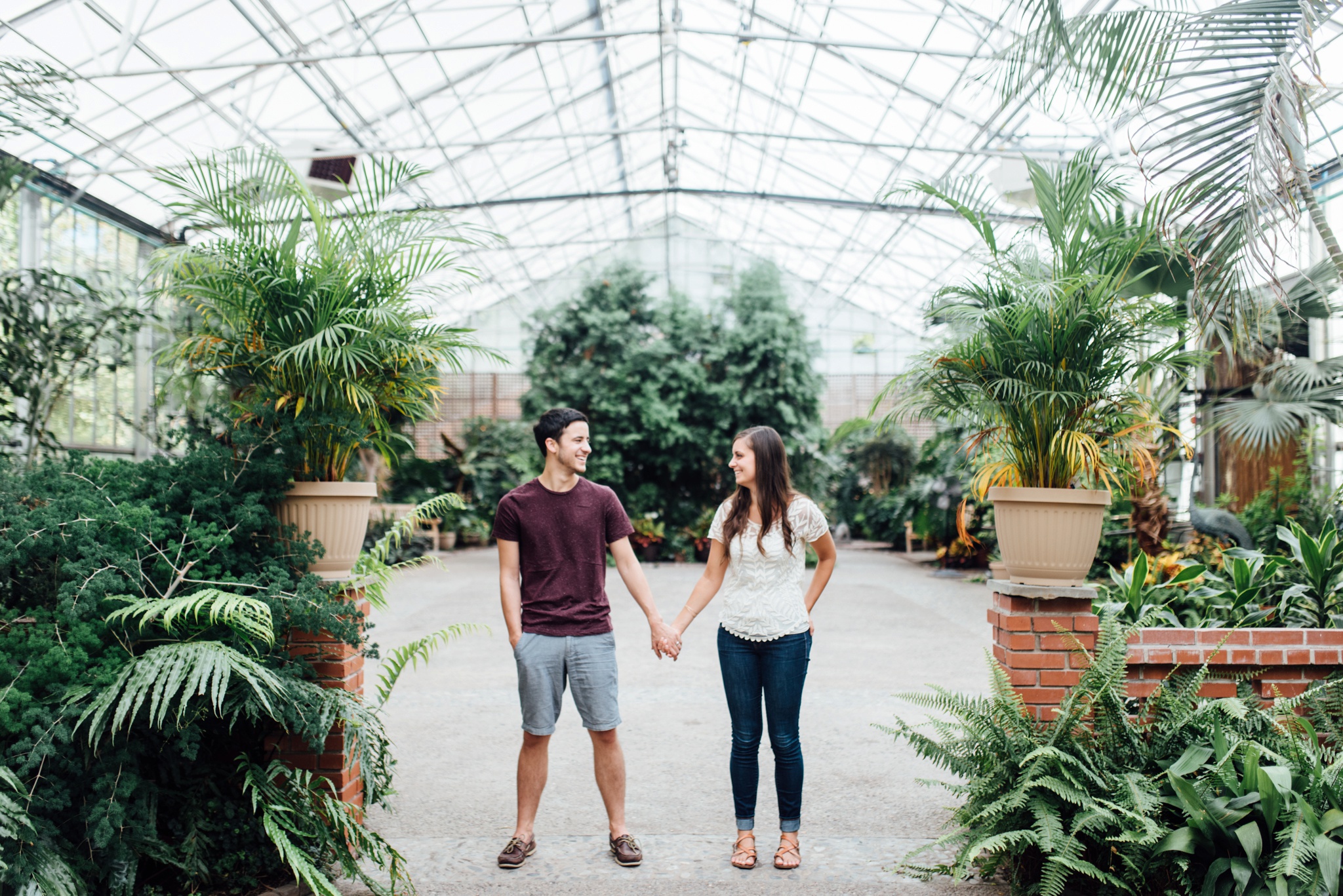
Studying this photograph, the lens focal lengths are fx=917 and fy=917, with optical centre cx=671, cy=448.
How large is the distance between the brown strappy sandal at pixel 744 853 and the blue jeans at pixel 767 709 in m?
0.03

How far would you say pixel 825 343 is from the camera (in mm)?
21500

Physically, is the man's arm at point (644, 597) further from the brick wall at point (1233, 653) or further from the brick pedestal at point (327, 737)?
the brick wall at point (1233, 653)

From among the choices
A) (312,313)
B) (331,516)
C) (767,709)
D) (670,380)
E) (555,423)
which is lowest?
(767,709)

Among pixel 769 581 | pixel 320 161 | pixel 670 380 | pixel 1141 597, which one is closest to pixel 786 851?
pixel 769 581

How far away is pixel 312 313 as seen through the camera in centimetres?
303

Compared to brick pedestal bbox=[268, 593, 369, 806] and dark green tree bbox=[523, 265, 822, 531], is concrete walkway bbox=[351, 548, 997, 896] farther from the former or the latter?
dark green tree bbox=[523, 265, 822, 531]

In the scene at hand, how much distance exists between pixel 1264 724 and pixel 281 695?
115 inches

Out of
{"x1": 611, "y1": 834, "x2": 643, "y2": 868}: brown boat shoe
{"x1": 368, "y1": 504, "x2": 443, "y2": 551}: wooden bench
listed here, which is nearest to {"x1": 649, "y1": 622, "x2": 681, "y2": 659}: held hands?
{"x1": 611, "y1": 834, "x2": 643, "y2": 868}: brown boat shoe

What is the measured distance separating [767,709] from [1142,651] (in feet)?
4.28

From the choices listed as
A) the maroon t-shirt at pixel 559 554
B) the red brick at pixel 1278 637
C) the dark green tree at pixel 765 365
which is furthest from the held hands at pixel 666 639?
the dark green tree at pixel 765 365

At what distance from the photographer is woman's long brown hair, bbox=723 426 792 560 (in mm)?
2977

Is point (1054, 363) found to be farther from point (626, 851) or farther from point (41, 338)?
point (41, 338)

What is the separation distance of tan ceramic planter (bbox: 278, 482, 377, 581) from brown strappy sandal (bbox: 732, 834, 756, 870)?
5.14 feet

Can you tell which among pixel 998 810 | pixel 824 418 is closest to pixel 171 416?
pixel 998 810
